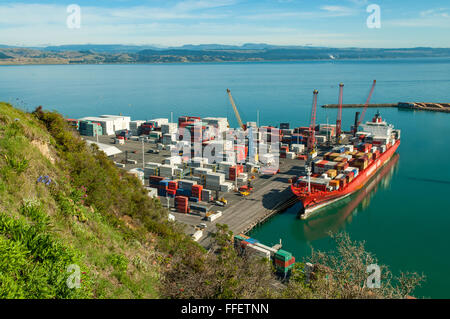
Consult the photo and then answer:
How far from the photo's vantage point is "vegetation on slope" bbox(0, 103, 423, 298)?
514 centimetres

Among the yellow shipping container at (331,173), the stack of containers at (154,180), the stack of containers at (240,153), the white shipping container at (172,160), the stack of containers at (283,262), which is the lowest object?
the stack of containers at (283,262)

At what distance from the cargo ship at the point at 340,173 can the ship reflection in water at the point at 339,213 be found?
45cm

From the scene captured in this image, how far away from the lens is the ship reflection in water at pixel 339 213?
2217 cm

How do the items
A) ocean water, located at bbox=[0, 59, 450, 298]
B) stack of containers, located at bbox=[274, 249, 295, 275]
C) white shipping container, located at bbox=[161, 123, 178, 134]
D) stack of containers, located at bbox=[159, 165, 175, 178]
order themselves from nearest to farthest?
stack of containers, located at bbox=[274, 249, 295, 275], ocean water, located at bbox=[0, 59, 450, 298], stack of containers, located at bbox=[159, 165, 175, 178], white shipping container, located at bbox=[161, 123, 178, 134]

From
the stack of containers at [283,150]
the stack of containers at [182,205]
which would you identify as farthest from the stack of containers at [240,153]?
the stack of containers at [182,205]

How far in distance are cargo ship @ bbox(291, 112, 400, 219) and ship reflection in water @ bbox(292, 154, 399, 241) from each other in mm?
450

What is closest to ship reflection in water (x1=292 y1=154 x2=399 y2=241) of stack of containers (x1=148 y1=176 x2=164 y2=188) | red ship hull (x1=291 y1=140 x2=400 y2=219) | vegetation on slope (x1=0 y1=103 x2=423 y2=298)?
red ship hull (x1=291 y1=140 x2=400 y2=219)

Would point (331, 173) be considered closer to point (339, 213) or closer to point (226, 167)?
point (339, 213)

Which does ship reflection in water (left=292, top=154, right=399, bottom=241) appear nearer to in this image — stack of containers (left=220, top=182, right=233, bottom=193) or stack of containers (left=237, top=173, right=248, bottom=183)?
stack of containers (left=237, top=173, right=248, bottom=183)

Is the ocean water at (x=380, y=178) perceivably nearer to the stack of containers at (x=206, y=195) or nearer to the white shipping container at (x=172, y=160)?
the stack of containers at (x=206, y=195)

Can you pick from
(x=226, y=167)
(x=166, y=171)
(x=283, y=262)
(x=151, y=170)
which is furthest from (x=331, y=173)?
(x=151, y=170)

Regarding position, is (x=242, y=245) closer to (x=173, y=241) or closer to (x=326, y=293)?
(x=173, y=241)

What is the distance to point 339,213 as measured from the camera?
25.2 metres

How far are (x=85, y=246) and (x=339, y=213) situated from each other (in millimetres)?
21668
